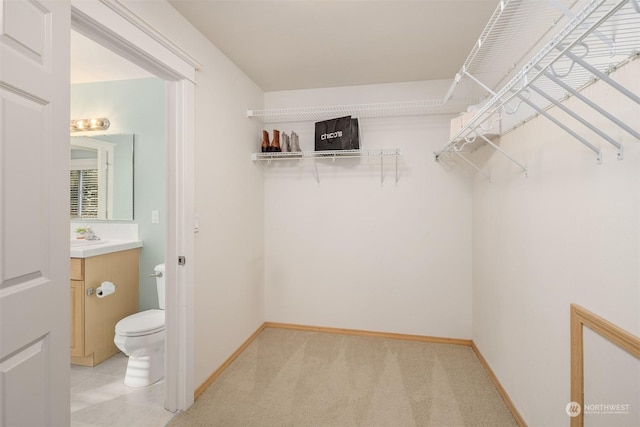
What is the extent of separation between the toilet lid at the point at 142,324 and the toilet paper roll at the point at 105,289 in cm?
27

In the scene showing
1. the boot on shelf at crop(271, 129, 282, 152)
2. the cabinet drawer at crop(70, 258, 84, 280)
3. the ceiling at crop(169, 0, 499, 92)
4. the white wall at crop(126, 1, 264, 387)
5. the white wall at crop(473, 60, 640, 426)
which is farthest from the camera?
the boot on shelf at crop(271, 129, 282, 152)

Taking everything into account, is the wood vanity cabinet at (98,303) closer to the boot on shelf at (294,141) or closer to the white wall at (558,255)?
the boot on shelf at (294,141)

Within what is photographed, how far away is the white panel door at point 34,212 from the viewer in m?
0.89

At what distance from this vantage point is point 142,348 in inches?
82.6

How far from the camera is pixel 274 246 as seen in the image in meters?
3.10

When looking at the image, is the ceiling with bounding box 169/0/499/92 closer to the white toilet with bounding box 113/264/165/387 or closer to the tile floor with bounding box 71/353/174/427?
the white toilet with bounding box 113/264/165/387

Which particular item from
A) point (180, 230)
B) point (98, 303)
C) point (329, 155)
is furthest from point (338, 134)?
point (98, 303)

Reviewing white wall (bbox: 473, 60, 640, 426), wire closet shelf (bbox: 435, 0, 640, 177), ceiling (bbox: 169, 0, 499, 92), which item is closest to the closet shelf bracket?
ceiling (bbox: 169, 0, 499, 92)

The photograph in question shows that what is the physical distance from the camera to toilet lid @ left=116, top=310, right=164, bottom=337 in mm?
2070

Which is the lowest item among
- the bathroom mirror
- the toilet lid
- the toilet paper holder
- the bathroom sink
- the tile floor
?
the tile floor

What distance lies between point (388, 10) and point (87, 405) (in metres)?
3.03

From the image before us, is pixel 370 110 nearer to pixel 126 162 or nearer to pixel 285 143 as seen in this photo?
pixel 285 143

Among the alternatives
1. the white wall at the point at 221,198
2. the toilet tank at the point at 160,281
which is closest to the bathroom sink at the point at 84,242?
the toilet tank at the point at 160,281

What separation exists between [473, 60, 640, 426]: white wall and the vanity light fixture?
129 inches
